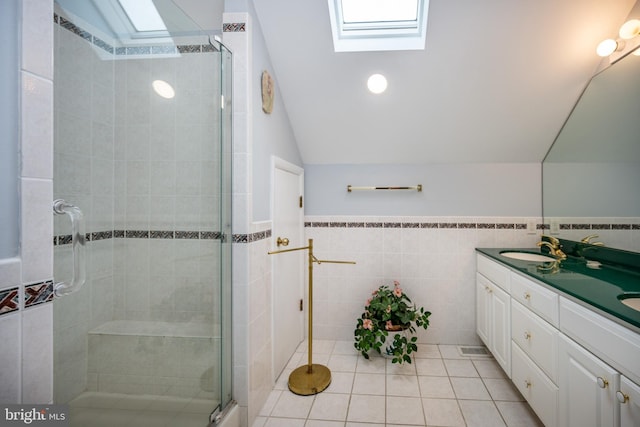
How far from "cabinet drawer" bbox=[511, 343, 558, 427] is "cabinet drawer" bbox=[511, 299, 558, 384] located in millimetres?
43

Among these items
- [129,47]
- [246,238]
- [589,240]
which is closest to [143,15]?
[129,47]

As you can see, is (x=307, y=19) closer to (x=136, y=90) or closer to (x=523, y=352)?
(x=136, y=90)

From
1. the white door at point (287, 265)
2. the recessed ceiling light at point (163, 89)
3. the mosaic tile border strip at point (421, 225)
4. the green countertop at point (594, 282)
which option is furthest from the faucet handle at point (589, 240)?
the recessed ceiling light at point (163, 89)

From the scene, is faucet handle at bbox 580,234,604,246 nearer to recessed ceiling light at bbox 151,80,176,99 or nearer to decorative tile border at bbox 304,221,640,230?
decorative tile border at bbox 304,221,640,230

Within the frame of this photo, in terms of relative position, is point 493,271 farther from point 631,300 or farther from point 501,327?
point 631,300

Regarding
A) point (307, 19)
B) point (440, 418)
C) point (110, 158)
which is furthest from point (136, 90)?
point (440, 418)

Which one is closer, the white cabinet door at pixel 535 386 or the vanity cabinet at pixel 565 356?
the vanity cabinet at pixel 565 356

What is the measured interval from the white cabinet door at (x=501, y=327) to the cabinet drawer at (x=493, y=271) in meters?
0.05

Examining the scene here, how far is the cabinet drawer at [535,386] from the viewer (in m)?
1.49

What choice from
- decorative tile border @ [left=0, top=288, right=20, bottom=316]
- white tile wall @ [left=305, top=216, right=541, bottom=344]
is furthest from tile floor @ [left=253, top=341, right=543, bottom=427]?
decorative tile border @ [left=0, top=288, right=20, bottom=316]

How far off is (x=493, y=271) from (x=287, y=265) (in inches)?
60.5

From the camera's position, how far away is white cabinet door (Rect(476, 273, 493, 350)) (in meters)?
2.41

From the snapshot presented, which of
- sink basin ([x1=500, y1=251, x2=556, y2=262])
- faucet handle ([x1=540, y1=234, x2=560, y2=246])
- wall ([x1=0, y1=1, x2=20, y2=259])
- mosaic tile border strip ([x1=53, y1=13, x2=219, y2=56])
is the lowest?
sink basin ([x1=500, y1=251, x2=556, y2=262])

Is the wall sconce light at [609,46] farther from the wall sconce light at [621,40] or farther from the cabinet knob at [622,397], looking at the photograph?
the cabinet knob at [622,397]
